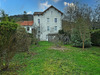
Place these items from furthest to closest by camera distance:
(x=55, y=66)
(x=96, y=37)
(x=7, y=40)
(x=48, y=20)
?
(x=48, y=20) → (x=96, y=37) → (x=55, y=66) → (x=7, y=40)

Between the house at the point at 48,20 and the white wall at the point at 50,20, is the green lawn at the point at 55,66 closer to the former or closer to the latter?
the white wall at the point at 50,20

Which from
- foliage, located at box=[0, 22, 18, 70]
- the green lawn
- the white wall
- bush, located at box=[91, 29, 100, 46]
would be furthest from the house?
foliage, located at box=[0, 22, 18, 70]

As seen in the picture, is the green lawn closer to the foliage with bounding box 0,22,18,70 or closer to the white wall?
the foliage with bounding box 0,22,18,70

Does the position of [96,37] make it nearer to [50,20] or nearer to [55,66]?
[55,66]

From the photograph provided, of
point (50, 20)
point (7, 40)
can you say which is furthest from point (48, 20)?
point (7, 40)

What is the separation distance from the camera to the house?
949 inches

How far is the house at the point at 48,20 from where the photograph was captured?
24.1m

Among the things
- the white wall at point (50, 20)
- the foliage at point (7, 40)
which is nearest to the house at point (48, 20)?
the white wall at point (50, 20)

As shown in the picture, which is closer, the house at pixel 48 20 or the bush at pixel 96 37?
the bush at pixel 96 37

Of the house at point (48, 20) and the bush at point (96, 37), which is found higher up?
the house at point (48, 20)

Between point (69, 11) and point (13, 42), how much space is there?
20.9 meters

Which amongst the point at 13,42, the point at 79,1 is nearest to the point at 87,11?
the point at 79,1

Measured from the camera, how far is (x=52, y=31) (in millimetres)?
24625

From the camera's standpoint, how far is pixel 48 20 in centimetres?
2441
